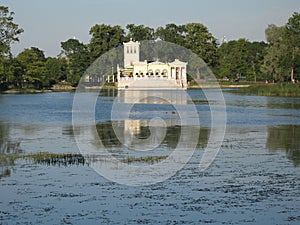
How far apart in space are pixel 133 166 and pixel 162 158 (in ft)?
4.88

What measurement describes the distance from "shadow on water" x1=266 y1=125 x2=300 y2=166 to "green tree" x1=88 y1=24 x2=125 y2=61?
277 feet

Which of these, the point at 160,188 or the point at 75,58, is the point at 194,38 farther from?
the point at 160,188

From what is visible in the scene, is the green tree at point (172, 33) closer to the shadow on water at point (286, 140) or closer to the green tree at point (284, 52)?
the green tree at point (284, 52)

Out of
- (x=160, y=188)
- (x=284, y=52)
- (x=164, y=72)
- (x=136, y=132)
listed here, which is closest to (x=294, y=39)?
(x=284, y=52)

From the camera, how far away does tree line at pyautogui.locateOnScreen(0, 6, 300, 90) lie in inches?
2879

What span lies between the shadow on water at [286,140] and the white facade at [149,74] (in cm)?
6523

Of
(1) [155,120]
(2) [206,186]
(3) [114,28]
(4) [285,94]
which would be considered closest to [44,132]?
(1) [155,120]

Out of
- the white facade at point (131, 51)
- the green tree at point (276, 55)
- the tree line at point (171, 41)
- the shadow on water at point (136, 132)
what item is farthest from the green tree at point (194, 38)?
the shadow on water at point (136, 132)

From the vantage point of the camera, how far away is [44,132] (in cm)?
2416

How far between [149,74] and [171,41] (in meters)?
20.3

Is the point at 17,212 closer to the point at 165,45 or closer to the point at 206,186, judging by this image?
the point at 206,186

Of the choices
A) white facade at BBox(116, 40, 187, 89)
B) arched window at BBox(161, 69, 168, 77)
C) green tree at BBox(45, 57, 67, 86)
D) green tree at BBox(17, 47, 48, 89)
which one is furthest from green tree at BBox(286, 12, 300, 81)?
green tree at BBox(45, 57, 67, 86)

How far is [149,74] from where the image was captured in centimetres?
9581

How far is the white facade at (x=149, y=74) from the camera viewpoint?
91.9 meters
